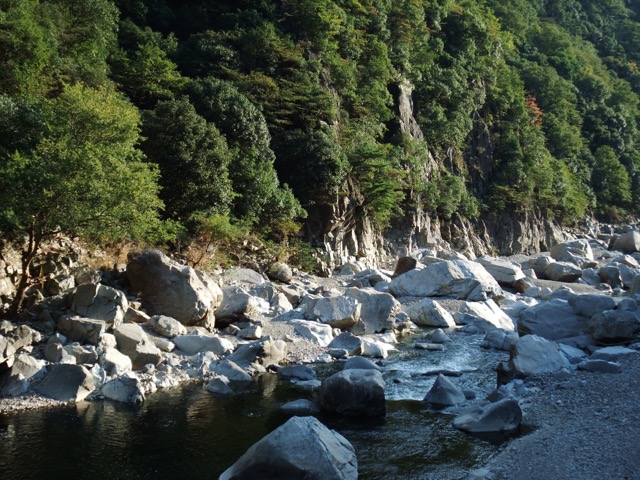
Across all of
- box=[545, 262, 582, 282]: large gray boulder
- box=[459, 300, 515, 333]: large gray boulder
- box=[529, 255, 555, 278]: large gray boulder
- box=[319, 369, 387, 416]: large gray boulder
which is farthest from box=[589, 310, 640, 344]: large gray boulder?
box=[529, 255, 555, 278]: large gray boulder

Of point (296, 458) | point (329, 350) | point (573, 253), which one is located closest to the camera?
point (296, 458)

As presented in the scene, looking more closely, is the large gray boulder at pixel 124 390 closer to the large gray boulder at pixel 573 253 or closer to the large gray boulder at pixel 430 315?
the large gray boulder at pixel 430 315

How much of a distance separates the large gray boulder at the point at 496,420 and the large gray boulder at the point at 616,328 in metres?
6.54

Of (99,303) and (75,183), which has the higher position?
(75,183)

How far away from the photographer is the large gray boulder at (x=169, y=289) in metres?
16.7

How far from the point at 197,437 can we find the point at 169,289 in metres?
7.73

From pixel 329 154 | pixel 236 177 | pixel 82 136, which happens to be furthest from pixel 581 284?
pixel 82 136

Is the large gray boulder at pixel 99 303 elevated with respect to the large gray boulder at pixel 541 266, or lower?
elevated

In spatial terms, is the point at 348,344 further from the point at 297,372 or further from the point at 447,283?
the point at 447,283

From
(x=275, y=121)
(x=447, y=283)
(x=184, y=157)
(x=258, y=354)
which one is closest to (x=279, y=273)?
(x=184, y=157)

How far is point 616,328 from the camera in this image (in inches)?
586

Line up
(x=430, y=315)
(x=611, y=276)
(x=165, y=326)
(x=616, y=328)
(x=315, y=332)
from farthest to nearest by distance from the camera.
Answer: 1. (x=611, y=276)
2. (x=430, y=315)
3. (x=315, y=332)
4. (x=165, y=326)
5. (x=616, y=328)

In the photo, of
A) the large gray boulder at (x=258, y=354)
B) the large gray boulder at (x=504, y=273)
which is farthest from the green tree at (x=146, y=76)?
the large gray boulder at (x=504, y=273)

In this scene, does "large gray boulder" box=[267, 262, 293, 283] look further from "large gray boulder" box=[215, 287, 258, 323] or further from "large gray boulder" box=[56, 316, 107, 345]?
"large gray boulder" box=[56, 316, 107, 345]
